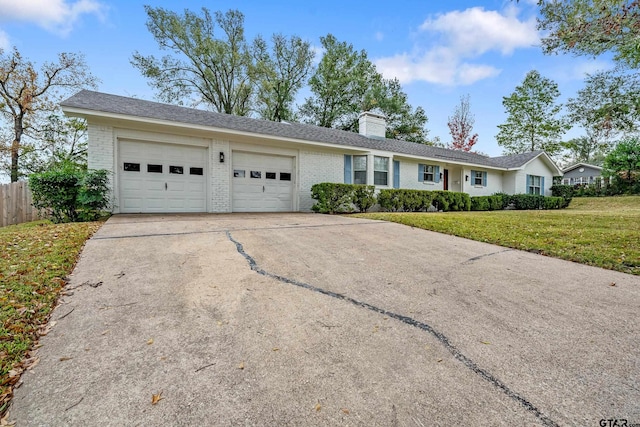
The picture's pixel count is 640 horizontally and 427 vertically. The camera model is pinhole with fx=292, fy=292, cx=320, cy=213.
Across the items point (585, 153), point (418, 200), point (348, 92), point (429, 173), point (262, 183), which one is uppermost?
point (348, 92)

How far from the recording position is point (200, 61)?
22547mm

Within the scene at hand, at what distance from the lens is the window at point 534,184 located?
20.0 m

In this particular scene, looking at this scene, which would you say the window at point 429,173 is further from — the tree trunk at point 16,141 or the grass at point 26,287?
the tree trunk at point 16,141

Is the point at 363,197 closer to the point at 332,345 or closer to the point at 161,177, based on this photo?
the point at 161,177

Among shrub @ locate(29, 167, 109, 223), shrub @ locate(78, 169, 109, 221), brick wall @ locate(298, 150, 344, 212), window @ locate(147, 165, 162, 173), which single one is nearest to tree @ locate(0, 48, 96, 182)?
window @ locate(147, 165, 162, 173)

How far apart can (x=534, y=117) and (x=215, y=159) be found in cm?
3239

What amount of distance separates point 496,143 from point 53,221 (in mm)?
36356

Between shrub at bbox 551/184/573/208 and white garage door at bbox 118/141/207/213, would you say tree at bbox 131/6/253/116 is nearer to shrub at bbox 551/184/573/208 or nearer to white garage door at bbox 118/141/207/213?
white garage door at bbox 118/141/207/213

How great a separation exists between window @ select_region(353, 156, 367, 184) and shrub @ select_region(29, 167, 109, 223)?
30.1ft

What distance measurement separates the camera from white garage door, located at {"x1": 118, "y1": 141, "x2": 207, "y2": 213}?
8961mm

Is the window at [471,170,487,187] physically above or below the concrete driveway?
above

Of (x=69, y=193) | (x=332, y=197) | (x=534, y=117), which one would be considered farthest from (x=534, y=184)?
(x=69, y=193)

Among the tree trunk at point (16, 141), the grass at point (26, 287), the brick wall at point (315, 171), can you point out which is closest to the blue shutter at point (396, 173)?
the brick wall at point (315, 171)

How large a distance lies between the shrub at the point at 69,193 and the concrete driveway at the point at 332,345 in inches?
166
